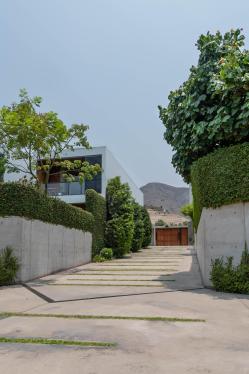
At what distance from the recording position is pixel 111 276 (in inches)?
439

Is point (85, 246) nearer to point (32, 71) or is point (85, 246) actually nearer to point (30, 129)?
point (30, 129)

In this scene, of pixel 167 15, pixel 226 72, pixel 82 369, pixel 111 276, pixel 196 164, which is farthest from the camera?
pixel 111 276

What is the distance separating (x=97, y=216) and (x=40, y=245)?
5963 mm

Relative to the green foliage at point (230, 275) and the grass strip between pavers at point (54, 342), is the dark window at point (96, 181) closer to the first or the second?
the green foliage at point (230, 275)

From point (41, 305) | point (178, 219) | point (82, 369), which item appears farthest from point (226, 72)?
point (178, 219)

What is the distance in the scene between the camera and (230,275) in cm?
771

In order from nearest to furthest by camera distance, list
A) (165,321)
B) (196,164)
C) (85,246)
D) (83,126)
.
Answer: (165,321), (196,164), (83,126), (85,246)

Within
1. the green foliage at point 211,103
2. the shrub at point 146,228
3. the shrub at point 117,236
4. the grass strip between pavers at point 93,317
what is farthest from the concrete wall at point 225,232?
the shrub at point 146,228

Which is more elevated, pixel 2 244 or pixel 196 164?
pixel 196 164

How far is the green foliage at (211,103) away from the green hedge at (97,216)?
6623 millimetres

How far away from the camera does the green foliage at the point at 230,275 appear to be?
24.7 ft

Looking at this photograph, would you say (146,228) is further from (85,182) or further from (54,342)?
(54,342)

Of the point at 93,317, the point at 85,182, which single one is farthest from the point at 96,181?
the point at 93,317

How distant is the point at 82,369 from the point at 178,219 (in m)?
38.0
